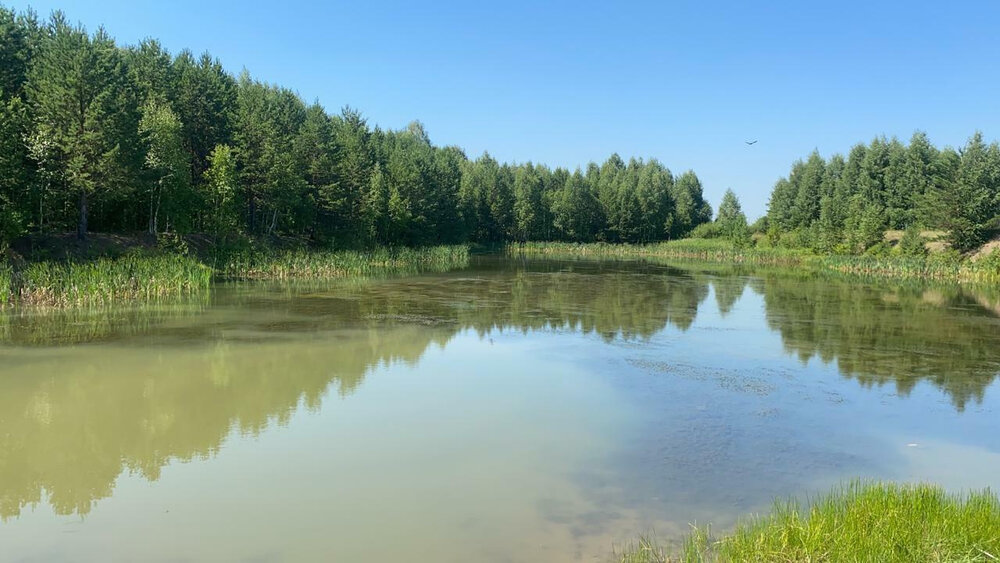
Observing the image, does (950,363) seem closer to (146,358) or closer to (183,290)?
(146,358)

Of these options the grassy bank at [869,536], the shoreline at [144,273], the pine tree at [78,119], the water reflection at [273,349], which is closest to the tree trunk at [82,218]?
the pine tree at [78,119]

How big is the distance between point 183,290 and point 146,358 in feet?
43.4

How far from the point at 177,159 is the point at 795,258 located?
2226 inches

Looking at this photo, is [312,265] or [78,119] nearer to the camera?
[78,119]

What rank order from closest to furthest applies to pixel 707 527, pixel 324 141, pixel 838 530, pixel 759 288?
pixel 838 530, pixel 707 527, pixel 759 288, pixel 324 141

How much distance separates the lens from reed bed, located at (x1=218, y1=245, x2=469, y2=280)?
3369 cm

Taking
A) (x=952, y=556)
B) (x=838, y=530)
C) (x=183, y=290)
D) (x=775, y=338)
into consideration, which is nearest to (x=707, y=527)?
(x=838, y=530)

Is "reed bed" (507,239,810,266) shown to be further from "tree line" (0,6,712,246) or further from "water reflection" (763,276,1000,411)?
"water reflection" (763,276,1000,411)

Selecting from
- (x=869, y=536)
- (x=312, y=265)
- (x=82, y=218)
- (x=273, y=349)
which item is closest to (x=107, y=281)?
(x=82, y=218)

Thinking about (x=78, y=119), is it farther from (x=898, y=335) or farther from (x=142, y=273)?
(x=898, y=335)

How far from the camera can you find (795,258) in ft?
209

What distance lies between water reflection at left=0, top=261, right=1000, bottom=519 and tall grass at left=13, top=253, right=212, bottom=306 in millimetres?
1573

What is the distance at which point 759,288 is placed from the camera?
118 ft

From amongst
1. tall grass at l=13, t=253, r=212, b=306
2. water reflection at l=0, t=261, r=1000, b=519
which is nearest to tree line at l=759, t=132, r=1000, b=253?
water reflection at l=0, t=261, r=1000, b=519
